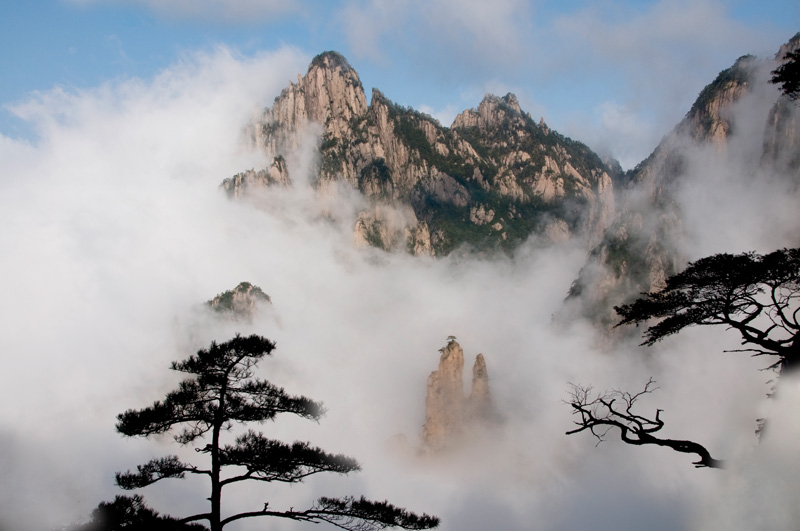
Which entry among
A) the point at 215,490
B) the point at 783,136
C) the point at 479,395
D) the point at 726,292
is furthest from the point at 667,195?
the point at 215,490

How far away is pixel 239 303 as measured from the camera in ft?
627

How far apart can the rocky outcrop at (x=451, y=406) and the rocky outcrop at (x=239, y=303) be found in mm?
95552

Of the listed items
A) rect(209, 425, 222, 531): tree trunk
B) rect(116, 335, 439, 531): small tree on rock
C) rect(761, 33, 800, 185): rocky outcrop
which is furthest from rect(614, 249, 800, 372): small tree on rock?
rect(761, 33, 800, 185): rocky outcrop

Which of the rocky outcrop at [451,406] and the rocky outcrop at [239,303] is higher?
the rocky outcrop at [239,303]

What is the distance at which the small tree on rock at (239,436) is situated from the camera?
12336 mm

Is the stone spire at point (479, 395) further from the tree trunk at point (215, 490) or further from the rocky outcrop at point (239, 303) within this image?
the tree trunk at point (215, 490)

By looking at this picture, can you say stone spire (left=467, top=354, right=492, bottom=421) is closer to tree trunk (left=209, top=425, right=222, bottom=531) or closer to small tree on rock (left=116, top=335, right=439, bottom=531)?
small tree on rock (left=116, top=335, right=439, bottom=531)

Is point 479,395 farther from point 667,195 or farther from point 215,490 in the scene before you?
point 215,490

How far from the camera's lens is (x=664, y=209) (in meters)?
118

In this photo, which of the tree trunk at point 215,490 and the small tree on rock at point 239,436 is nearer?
the tree trunk at point 215,490

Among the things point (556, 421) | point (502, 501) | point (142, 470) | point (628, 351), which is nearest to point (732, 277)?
point (142, 470)

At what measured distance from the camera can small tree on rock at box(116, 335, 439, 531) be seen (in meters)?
12.3

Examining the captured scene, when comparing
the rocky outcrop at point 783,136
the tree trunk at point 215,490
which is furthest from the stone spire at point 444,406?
the tree trunk at point 215,490

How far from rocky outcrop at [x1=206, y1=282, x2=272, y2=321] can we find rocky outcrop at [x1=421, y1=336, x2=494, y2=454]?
95.6 metres
